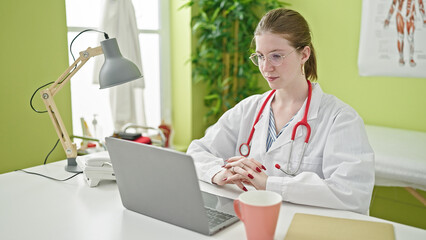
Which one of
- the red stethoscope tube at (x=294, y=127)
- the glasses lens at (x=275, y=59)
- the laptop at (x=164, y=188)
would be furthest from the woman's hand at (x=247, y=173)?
the glasses lens at (x=275, y=59)

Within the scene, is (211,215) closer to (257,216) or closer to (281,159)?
(257,216)

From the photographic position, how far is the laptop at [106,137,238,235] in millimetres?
978

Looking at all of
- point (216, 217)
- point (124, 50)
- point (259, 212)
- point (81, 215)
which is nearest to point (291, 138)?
point (216, 217)

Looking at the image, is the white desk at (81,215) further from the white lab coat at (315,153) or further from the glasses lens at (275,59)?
the glasses lens at (275,59)

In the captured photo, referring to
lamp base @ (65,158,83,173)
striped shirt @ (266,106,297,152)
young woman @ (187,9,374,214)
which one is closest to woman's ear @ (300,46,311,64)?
young woman @ (187,9,374,214)

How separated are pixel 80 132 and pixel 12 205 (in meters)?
1.63

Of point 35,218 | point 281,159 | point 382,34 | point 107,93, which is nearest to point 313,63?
point 281,159

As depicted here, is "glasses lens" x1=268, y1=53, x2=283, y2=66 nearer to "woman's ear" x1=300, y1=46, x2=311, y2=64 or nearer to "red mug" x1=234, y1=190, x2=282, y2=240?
"woman's ear" x1=300, y1=46, x2=311, y2=64

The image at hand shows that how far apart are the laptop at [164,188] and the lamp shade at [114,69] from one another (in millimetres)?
304

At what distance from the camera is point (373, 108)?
10.1 ft

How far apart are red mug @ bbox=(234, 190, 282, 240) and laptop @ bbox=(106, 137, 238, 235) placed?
109mm

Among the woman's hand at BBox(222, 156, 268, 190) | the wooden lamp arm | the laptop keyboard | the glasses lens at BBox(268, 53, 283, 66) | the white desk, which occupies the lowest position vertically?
the white desk

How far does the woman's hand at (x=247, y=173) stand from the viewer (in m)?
1.28

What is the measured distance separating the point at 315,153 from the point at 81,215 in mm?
777
